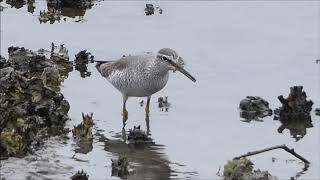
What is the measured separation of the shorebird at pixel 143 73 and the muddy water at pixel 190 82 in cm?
39

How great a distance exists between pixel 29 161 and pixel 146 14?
10.3m

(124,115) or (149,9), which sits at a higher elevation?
(149,9)

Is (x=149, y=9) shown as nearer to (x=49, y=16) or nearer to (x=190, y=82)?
(x=49, y=16)

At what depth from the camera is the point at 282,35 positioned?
19.0 metres

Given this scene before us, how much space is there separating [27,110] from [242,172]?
3.25 meters

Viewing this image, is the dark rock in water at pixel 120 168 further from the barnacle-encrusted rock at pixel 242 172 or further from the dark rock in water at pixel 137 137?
the dark rock in water at pixel 137 137

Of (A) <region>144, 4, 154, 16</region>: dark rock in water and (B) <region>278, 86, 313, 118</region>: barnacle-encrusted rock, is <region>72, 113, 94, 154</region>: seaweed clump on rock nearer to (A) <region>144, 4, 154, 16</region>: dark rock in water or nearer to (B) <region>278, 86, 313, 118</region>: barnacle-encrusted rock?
(B) <region>278, 86, 313, 118</region>: barnacle-encrusted rock

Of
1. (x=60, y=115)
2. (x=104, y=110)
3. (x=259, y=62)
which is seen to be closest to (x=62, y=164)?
(x=60, y=115)

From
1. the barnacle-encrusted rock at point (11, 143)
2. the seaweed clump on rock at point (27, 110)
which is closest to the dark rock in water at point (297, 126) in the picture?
the seaweed clump on rock at point (27, 110)

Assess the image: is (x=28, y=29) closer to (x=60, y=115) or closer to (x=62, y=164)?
(x=60, y=115)

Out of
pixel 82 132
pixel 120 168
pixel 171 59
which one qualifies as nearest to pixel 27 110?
pixel 82 132

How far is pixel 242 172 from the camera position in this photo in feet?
35.6

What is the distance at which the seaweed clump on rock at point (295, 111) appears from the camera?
13.7 metres

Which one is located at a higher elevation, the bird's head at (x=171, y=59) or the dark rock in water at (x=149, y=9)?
the dark rock in water at (x=149, y=9)
